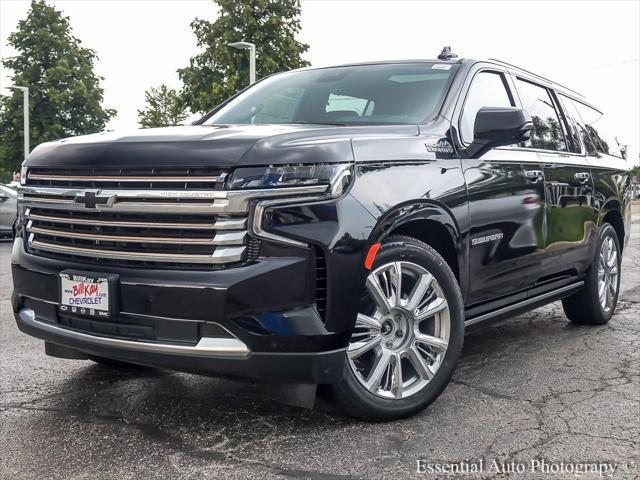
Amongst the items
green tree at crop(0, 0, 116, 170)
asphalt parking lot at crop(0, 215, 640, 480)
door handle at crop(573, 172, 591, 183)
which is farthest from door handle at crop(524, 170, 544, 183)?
green tree at crop(0, 0, 116, 170)

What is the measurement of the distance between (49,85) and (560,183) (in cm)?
3623

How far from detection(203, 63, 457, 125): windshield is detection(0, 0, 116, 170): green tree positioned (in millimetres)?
33323

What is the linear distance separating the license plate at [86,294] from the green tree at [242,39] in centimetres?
2904

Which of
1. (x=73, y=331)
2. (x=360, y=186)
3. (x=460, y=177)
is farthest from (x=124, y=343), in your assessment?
(x=460, y=177)

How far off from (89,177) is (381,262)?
1311mm

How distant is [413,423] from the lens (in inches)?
134

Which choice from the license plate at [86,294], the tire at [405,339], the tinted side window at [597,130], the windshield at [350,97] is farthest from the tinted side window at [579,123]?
the license plate at [86,294]

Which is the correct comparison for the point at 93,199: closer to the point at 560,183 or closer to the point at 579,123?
the point at 560,183

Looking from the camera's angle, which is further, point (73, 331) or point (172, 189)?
point (73, 331)

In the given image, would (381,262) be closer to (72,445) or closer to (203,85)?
(72,445)

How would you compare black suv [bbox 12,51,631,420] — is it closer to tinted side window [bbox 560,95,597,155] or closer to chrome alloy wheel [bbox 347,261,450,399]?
chrome alloy wheel [bbox 347,261,450,399]

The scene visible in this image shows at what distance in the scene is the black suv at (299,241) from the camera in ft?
9.67

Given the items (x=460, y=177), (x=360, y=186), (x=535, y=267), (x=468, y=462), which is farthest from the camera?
(x=535, y=267)

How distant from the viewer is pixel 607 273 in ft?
19.4
